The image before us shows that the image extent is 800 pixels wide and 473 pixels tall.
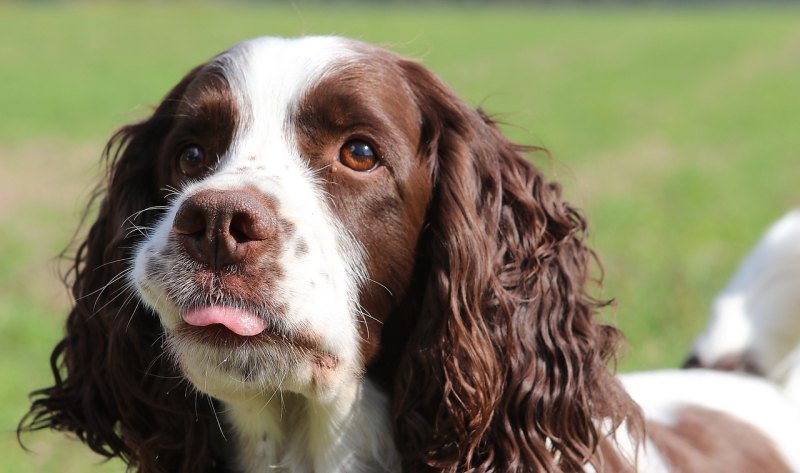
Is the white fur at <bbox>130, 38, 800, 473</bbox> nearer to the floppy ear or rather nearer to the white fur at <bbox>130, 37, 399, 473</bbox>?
the white fur at <bbox>130, 37, 399, 473</bbox>

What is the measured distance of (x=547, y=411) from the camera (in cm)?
350

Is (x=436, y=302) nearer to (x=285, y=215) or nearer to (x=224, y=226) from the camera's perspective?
(x=285, y=215)

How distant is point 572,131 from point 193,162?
1616cm

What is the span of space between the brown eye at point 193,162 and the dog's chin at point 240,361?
0.57m

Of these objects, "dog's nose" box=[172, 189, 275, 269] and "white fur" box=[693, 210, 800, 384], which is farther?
"white fur" box=[693, 210, 800, 384]

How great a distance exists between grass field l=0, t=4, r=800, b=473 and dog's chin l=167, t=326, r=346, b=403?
1252mm

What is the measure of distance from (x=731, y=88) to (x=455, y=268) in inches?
1009

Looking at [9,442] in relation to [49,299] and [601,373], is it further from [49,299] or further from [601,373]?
[601,373]

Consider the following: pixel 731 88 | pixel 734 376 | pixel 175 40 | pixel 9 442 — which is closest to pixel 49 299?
pixel 9 442

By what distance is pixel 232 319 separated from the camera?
3.01 metres

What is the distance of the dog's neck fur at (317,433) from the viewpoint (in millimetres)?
3510

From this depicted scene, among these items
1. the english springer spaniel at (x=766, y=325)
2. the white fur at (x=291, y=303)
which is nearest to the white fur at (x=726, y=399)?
the english springer spaniel at (x=766, y=325)

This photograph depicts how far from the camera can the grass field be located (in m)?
7.33

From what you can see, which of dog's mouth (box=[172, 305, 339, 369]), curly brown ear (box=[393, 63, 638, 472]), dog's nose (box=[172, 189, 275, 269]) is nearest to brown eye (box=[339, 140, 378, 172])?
curly brown ear (box=[393, 63, 638, 472])
